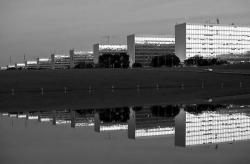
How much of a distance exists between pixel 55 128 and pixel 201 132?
5.75 metres

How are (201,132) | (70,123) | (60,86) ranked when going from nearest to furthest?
(201,132) → (70,123) → (60,86)

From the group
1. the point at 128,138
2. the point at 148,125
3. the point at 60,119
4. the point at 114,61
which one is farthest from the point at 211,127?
the point at 114,61

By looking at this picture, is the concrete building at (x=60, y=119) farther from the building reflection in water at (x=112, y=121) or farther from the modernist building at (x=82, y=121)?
the building reflection in water at (x=112, y=121)

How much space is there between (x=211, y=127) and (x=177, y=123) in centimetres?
175

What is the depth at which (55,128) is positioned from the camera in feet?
52.9

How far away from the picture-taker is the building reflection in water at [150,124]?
14492 millimetres

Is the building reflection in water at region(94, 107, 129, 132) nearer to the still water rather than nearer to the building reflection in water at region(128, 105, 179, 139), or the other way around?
the still water

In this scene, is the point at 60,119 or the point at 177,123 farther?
the point at 60,119

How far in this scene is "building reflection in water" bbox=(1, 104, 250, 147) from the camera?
13.5m

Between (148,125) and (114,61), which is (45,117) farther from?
(114,61)

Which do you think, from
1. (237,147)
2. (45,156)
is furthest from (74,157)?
(237,147)

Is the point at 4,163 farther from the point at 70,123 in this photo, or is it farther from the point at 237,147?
the point at 70,123

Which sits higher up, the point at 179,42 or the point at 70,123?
the point at 179,42

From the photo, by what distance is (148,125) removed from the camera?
16.9m
